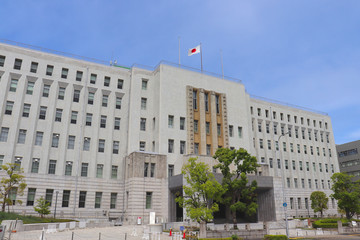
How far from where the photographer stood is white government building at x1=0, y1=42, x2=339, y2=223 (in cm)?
4366

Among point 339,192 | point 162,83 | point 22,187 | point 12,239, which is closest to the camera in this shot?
point 12,239

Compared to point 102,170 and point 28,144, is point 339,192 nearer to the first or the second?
point 102,170

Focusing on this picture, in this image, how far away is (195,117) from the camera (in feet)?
173

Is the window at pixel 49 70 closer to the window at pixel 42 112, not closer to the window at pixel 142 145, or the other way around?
the window at pixel 42 112

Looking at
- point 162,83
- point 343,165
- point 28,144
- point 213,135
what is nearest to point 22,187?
point 28,144

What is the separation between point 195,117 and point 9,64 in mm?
30843

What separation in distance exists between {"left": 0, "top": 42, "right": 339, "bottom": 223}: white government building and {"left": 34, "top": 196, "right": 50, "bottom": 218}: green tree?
1704 mm

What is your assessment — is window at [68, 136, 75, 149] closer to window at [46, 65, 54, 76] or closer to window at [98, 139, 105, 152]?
window at [98, 139, 105, 152]

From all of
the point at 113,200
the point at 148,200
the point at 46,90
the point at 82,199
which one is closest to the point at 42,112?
the point at 46,90

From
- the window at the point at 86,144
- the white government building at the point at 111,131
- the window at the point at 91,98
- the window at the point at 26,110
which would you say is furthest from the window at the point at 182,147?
the window at the point at 26,110

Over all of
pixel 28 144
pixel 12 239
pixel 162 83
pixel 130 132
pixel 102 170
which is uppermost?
pixel 162 83

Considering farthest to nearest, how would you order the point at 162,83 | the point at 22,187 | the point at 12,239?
the point at 162,83, the point at 22,187, the point at 12,239

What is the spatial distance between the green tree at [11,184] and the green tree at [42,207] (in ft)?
7.67

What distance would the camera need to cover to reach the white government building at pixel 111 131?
43.7 m
